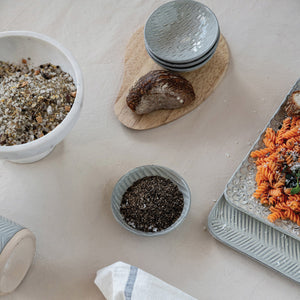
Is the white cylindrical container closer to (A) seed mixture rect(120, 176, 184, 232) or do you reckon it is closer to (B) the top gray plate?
(A) seed mixture rect(120, 176, 184, 232)

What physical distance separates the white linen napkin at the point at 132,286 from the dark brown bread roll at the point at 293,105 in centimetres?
63

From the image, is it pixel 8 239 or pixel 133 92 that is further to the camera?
pixel 133 92

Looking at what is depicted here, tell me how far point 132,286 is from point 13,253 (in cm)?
33

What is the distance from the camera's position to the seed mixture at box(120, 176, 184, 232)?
1.33m

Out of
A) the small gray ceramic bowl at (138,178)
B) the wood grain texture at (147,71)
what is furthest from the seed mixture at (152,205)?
the wood grain texture at (147,71)

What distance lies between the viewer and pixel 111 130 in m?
1.50

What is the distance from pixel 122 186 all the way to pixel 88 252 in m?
0.22

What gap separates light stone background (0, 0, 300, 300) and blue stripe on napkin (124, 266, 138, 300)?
0.33 feet

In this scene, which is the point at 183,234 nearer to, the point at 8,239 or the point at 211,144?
the point at 211,144

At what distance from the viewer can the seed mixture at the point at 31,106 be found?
1242 millimetres

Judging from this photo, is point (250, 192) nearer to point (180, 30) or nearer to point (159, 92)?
point (159, 92)

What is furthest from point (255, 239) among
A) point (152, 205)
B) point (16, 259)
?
point (16, 259)

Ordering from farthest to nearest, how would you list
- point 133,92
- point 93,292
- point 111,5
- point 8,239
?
1. point 111,5
2. point 133,92
3. point 93,292
4. point 8,239

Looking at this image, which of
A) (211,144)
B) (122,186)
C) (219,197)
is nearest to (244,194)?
(219,197)
